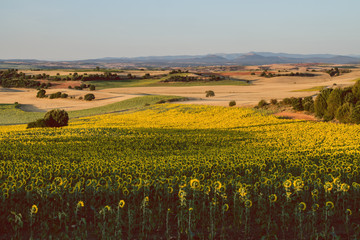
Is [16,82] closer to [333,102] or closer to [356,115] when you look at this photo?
[333,102]

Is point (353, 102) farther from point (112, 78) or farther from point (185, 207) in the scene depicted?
point (112, 78)

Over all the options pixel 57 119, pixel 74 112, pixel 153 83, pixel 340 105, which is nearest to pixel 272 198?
pixel 340 105

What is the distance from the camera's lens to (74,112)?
3438 inches

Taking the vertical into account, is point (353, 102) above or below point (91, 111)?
above

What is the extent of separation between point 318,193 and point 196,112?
4923 cm

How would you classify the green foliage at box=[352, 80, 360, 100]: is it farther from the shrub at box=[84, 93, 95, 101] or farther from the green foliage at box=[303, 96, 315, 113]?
the shrub at box=[84, 93, 95, 101]

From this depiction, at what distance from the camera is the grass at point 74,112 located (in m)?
77.4

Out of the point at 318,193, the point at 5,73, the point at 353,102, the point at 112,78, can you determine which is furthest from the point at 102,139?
the point at 5,73

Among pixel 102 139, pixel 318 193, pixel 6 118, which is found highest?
pixel 318 193

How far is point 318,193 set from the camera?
12180 mm

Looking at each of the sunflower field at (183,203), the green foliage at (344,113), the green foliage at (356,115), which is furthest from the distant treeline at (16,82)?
the sunflower field at (183,203)

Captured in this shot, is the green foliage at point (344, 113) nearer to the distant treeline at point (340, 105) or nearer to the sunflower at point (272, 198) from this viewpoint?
the distant treeline at point (340, 105)

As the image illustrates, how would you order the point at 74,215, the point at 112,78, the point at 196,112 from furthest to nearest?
1. the point at 112,78
2. the point at 196,112
3. the point at 74,215

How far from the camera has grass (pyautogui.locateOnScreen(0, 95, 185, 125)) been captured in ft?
254
